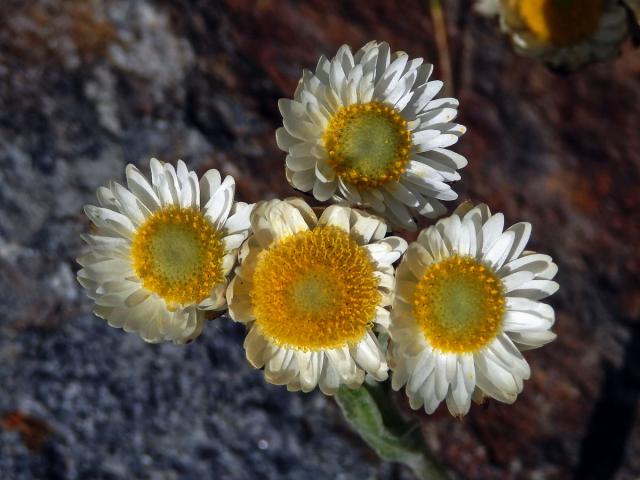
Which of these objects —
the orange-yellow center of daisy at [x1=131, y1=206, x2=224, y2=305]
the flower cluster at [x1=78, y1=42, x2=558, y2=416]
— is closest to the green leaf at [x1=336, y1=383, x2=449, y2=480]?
the flower cluster at [x1=78, y1=42, x2=558, y2=416]

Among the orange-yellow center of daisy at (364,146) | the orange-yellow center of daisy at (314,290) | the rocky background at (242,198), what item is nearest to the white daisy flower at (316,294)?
the orange-yellow center of daisy at (314,290)

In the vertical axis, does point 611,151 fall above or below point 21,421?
above

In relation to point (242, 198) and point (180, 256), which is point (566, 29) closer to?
point (242, 198)

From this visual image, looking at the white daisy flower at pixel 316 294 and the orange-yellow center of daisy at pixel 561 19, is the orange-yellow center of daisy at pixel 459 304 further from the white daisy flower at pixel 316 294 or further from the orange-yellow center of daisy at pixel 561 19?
the orange-yellow center of daisy at pixel 561 19

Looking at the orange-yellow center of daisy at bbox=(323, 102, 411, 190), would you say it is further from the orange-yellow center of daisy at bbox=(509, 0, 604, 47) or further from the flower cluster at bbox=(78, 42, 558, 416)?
the orange-yellow center of daisy at bbox=(509, 0, 604, 47)

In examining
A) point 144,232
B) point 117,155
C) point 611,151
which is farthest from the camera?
point 611,151

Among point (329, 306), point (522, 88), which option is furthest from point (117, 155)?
point (522, 88)

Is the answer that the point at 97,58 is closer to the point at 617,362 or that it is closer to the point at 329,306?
the point at 329,306

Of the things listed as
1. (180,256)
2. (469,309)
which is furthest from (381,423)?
(180,256)
